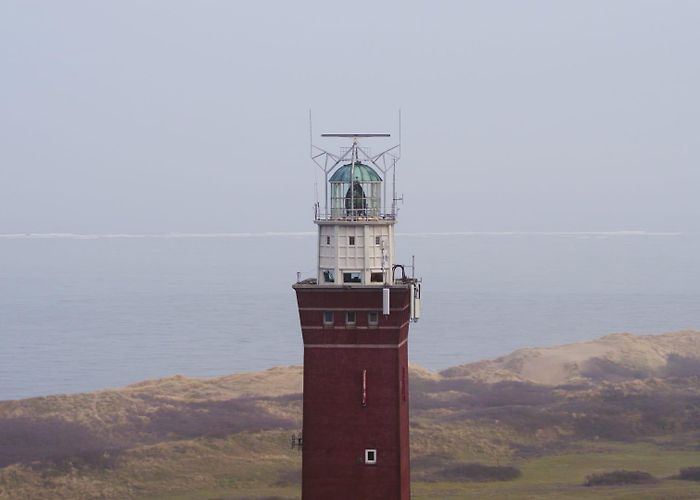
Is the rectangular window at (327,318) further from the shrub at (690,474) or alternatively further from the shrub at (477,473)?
the shrub at (690,474)

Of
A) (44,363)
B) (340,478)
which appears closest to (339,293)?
(340,478)

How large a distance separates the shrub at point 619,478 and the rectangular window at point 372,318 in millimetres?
47479

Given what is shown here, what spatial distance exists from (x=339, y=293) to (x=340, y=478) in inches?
272

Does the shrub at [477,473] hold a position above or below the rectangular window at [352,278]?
below

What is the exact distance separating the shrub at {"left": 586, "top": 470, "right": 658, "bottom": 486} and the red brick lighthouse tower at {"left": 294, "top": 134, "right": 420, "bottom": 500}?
150 feet

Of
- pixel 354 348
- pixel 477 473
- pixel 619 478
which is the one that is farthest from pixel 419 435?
pixel 354 348

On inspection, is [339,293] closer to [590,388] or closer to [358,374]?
[358,374]

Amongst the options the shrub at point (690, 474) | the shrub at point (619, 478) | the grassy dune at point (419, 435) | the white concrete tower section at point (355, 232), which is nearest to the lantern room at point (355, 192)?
the white concrete tower section at point (355, 232)

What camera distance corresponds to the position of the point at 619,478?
9381 cm

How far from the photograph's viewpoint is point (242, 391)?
133125 millimetres

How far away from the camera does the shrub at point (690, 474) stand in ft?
308

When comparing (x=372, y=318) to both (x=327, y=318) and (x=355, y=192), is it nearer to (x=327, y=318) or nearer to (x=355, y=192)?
(x=327, y=318)

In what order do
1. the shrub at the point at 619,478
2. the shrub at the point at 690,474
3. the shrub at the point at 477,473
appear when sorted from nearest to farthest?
the shrub at the point at 619,478 → the shrub at the point at 690,474 → the shrub at the point at 477,473

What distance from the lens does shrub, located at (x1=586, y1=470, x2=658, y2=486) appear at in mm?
92500
